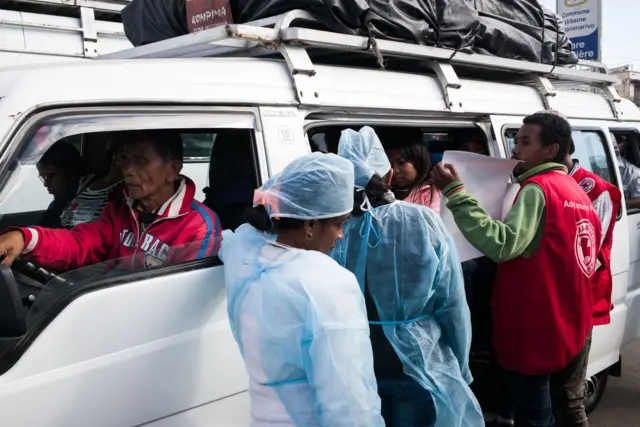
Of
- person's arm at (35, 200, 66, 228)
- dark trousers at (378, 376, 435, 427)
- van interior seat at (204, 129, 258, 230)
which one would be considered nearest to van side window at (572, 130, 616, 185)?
dark trousers at (378, 376, 435, 427)

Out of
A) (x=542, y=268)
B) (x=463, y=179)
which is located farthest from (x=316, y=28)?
(x=542, y=268)

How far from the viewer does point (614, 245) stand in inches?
151

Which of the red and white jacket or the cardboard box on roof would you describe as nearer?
the red and white jacket

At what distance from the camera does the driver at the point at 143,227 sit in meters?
2.22

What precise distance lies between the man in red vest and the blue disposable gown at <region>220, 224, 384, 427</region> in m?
1.19

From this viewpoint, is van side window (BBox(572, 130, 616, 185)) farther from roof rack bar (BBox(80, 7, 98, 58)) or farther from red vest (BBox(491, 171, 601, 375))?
roof rack bar (BBox(80, 7, 98, 58))

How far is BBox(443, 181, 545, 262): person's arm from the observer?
2.59 m

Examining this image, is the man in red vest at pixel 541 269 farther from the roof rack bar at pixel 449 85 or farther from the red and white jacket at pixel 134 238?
the red and white jacket at pixel 134 238

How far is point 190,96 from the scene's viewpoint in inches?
82.0

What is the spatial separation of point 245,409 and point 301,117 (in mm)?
1107

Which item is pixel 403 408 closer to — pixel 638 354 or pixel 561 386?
pixel 561 386

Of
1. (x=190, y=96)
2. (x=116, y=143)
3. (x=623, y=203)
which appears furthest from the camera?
(x=623, y=203)

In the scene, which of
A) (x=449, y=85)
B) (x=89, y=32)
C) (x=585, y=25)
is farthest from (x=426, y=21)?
(x=585, y=25)

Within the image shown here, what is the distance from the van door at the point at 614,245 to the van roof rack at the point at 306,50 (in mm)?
422
